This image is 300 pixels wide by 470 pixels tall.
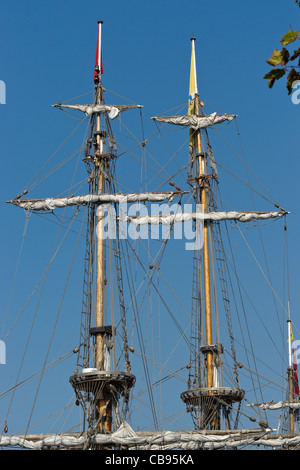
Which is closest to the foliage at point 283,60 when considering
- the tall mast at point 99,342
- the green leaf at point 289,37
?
the green leaf at point 289,37

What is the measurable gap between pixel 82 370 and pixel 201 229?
15524 mm

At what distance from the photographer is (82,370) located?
43188mm

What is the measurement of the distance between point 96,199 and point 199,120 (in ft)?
41.1

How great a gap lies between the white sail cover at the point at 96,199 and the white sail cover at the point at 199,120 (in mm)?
9200

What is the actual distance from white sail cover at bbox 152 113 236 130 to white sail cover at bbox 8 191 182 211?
9.20 m

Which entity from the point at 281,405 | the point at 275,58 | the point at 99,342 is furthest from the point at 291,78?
the point at 281,405

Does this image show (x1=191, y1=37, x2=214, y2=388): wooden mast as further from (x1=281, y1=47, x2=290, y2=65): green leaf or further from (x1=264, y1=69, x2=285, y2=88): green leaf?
(x1=281, y1=47, x2=290, y2=65): green leaf

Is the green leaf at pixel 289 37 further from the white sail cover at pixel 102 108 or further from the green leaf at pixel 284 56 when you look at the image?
the white sail cover at pixel 102 108

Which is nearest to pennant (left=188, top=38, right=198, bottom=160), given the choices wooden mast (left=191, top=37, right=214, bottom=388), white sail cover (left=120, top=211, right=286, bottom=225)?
wooden mast (left=191, top=37, right=214, bottom=388)

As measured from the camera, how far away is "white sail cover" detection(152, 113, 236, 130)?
55969 millimetres

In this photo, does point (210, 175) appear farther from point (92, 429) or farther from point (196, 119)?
point (92, 429)

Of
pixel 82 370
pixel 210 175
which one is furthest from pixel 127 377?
pixel 210 175

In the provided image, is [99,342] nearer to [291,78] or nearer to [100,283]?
[100,283]

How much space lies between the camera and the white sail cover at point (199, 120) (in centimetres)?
5597
